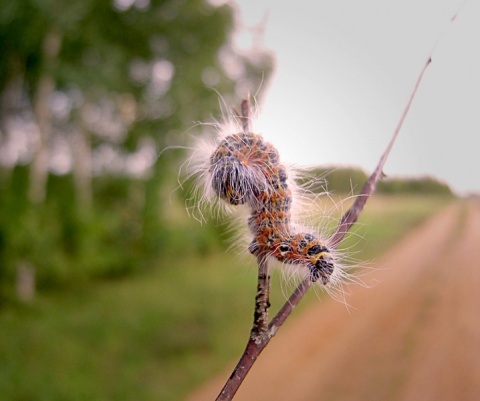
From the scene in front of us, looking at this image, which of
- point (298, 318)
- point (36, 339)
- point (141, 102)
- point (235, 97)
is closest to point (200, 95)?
point (235, 97)

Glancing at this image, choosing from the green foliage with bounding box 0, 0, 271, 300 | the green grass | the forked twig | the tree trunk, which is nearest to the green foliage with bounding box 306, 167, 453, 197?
the forked twig

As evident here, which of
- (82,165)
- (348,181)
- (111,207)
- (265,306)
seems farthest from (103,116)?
(265,306)

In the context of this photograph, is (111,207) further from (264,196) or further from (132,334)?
(264,196)

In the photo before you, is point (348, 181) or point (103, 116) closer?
point (348, 181)

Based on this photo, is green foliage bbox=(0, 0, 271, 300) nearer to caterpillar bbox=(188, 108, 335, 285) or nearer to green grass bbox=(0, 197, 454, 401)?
green grass bbox=(0, 197, 454, 401)

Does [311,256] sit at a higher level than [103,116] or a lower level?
lower

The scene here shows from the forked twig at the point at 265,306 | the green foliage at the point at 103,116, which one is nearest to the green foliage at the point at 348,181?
the forked twig at the point at 265,306
